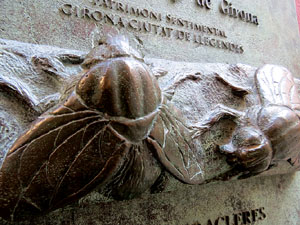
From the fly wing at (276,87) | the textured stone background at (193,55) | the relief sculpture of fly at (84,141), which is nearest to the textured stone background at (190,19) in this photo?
the textured stone background at (193,55)

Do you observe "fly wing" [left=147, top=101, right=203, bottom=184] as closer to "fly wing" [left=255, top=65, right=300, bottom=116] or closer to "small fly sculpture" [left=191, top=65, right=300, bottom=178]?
"small fly sculpture" [left=191, top=65, right=300, bottom=178]

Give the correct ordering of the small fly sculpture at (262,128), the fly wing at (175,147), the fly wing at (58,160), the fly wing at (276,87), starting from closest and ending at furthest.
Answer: the fly wing at (58,160) < the fly wing at (175,147) < the small fly sculpture at (262,128) < the fly wing at (276,87)

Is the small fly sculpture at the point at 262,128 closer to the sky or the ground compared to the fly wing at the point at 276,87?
closer to the ground

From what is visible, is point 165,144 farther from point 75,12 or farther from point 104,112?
point 75,12

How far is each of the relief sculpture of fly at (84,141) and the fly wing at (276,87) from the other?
1.94ft

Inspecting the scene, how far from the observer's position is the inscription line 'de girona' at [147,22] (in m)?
1.04

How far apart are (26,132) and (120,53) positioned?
304mm

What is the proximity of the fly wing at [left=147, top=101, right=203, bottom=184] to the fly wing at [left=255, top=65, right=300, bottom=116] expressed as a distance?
42cm

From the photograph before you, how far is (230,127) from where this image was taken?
3.05 ft

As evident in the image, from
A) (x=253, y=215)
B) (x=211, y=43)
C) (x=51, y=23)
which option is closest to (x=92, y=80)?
(x=51, y=23)

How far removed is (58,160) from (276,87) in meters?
0.90

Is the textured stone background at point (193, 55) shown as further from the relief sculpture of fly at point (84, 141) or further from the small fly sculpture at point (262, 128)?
the small fly sculpture at point (262, 128)

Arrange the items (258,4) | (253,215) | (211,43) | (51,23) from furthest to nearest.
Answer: (258,4), (211,43), (253,215), (51,23)

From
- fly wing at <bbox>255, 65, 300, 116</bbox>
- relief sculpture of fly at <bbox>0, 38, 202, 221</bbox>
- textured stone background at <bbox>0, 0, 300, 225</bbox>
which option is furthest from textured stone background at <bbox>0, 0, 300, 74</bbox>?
relief sculpture of fly at <bbox>0, 38, 202, 221</bbox>
